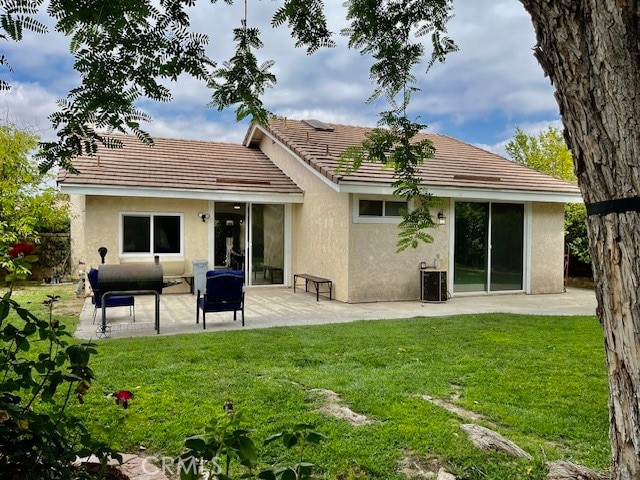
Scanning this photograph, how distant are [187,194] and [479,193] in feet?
29.5

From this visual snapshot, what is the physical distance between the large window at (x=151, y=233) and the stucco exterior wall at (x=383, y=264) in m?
5.93

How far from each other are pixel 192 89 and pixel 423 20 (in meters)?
1.74

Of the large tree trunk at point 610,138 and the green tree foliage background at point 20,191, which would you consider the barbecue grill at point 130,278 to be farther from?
the large tree trunk at point 610,138

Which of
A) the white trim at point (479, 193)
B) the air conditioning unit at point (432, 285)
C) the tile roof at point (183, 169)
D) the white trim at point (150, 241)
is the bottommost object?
the air conditioning unit at point (432, 285)

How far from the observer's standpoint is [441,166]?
631 inches

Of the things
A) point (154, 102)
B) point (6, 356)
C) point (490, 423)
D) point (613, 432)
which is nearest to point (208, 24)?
point (154, 102)

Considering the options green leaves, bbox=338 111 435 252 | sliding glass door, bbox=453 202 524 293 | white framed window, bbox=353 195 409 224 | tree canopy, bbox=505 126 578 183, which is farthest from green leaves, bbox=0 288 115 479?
tree canopy, bbox=505 126 578 183

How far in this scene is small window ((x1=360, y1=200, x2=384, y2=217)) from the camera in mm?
13523

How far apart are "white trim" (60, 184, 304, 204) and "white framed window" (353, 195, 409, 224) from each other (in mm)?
3476

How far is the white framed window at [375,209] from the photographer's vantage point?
13.4 meters

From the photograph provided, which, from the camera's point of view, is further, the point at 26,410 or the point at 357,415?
the point at 357,415

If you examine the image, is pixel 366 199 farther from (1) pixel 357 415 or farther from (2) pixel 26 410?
(2) pixel 26 410

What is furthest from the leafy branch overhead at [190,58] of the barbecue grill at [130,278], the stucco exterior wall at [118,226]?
the stucco exterior wall at [118,226]

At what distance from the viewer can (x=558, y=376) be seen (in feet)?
20.1
